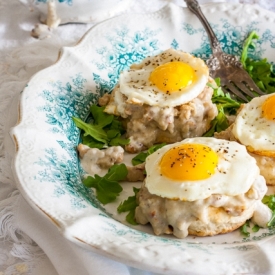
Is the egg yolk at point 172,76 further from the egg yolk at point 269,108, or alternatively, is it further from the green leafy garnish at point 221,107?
the egg yolk at point 269,108

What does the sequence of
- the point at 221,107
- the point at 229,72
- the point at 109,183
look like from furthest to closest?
the point at 229,72
the point at 221,107
the point at 109,183

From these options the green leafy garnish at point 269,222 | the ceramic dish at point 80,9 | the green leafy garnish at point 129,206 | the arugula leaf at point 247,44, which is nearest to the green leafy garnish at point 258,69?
the arugula leaf at point 247,44

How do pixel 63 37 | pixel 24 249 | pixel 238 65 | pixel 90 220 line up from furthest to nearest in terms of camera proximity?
pixel 63 37, pixel 238 65, pixel 24 249, pixel 90 220

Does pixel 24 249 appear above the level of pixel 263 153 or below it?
below

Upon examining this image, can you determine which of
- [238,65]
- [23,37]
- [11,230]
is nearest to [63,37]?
[23,37]

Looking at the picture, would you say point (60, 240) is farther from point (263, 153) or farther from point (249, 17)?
point (249, 17)

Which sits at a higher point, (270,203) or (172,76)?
(172,76)

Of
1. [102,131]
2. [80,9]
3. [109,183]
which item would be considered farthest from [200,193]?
[80,9]

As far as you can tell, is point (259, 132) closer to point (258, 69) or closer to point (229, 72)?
point (229, 72)
